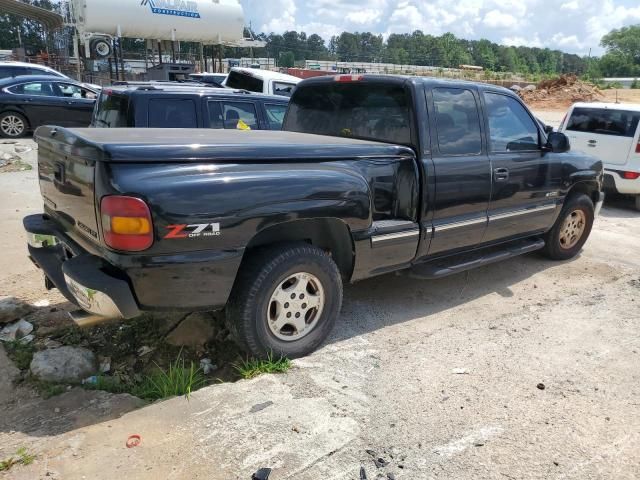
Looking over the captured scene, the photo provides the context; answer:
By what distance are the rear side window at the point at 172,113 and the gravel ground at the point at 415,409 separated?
9.02ft

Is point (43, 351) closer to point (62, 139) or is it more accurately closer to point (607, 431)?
point (62, 139)

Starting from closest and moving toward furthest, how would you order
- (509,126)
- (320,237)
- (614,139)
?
1. (320,237)
2. (509,126)
3. (614,139)

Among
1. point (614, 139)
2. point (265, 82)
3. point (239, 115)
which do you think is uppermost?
point (265, 82)

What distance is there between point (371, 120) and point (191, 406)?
262cm

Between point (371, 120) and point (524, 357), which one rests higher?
point (371, 120)

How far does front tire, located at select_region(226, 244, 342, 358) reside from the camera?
321 cm

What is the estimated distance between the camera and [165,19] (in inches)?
850

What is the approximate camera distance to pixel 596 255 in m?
6.23

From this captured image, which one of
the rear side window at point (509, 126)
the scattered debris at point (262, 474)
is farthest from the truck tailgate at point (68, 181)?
the rear side window at point (509, 126)

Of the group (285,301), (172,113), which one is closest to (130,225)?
(285,301)

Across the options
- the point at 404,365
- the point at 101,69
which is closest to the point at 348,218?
the point at 404,365

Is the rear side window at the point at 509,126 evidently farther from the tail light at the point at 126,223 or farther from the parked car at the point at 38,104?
the parked car at the point at 38,104

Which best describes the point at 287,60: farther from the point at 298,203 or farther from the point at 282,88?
the point at 298,203

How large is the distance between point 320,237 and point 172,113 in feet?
13.6
